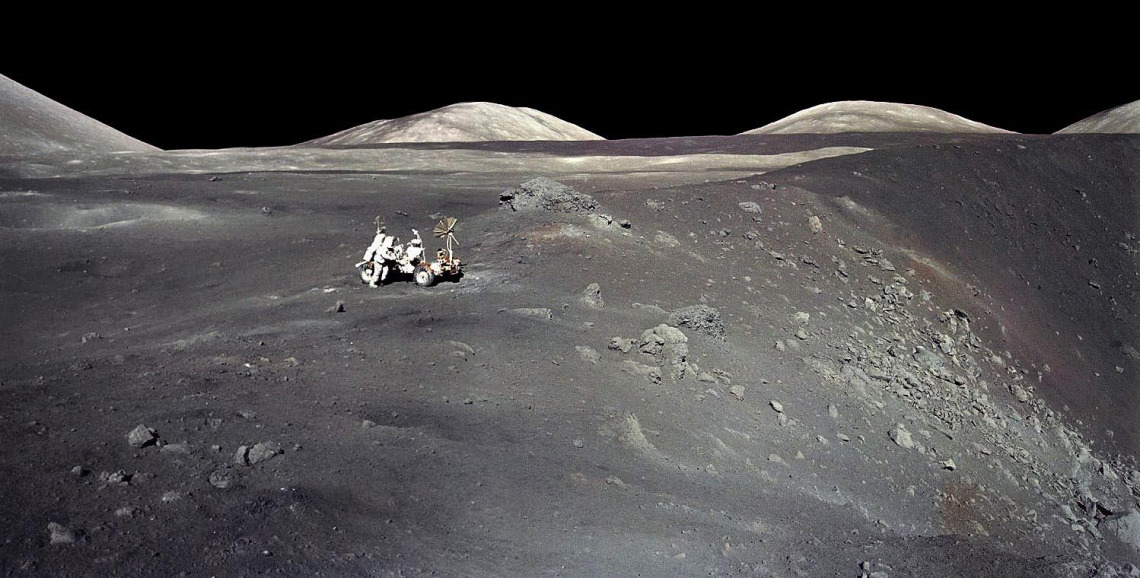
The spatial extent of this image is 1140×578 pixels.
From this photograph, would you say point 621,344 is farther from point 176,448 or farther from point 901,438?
point 176,448

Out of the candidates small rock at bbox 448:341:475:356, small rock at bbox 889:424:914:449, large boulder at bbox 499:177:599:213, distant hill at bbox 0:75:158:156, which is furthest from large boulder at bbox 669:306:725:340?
distant hill at bbox 0:75:158:156

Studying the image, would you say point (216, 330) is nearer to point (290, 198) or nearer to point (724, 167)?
point (290, 198)

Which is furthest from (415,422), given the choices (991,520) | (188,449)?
(991,520)

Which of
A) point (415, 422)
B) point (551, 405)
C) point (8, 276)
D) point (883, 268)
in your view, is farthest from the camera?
point (883, 268)

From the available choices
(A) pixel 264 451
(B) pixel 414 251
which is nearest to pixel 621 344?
(B) pixel 414 251

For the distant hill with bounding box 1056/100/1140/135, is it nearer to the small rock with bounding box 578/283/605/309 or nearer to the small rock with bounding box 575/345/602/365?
the small rock with bounding box 578/283/605/309

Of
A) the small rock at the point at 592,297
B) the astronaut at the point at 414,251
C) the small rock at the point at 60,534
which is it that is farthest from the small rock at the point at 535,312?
the small rock at the point at 60,534
